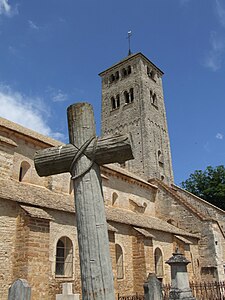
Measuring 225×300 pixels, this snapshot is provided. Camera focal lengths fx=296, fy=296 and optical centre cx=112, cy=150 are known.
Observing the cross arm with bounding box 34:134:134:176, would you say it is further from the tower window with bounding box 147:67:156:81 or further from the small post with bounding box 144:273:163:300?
the tower window with bounding box 147:67:156:81

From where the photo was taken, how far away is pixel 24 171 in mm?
14773

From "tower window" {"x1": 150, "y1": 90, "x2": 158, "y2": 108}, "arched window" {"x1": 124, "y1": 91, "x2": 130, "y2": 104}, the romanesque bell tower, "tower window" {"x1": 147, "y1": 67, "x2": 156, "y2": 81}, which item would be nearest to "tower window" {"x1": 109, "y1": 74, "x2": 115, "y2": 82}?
the romanesque bell tower

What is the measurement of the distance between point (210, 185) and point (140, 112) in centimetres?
1486

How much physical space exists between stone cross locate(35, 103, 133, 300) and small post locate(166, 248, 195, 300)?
7.03 meters

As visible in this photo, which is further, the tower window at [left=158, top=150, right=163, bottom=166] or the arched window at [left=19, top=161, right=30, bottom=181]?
the tower window at [left=158, top=150, right=163, bottom=166]

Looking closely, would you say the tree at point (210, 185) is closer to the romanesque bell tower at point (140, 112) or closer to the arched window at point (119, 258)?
the romanesque bell tower at point (140, 112)

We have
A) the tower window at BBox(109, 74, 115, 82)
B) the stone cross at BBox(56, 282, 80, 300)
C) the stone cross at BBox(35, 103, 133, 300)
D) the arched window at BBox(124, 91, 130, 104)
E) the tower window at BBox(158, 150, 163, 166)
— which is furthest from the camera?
the tower window at BBox(109, 74, 115, 82)

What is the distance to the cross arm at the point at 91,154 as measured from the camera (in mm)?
2932

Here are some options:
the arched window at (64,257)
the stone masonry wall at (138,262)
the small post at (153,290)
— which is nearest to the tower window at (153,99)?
the stone masonry wall at (138,262)

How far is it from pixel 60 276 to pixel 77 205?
32.2ft

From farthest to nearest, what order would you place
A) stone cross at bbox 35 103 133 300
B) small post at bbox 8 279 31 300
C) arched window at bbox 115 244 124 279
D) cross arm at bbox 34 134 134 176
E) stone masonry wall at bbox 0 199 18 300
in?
arched window at bbox 115 244 124 279, stone masonry wall at bbox 0 199 18 300, small post at bbox 8 279 31 300, cross arm at bbox 34 134 134 176, stone cross at bbox 35 103 133 300

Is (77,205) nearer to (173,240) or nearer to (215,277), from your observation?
(173,240)

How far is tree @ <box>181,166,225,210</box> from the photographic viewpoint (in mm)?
35781

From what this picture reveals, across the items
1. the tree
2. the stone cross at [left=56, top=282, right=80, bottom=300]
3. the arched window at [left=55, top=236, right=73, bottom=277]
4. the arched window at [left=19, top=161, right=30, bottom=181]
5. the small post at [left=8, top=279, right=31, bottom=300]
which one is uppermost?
the tree
